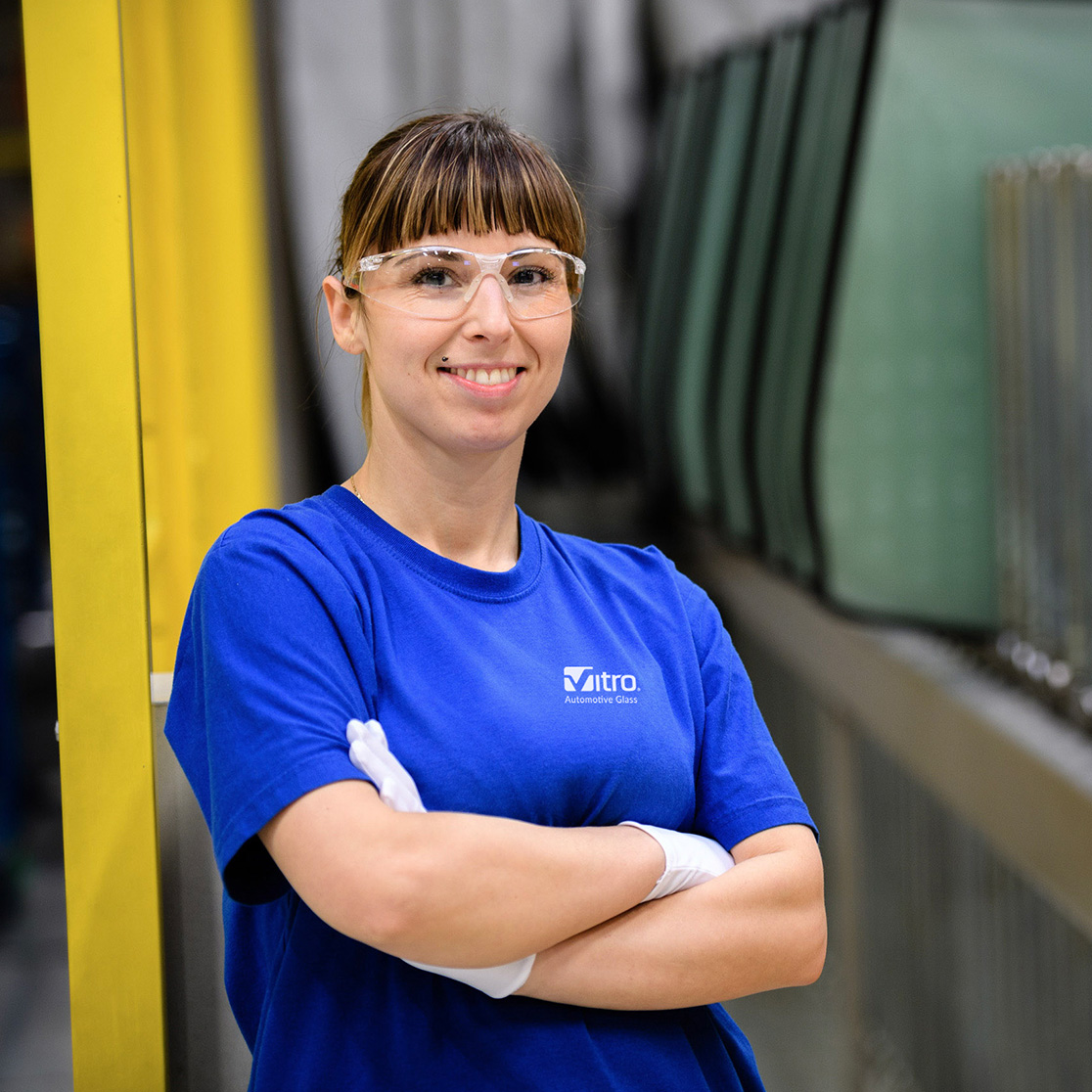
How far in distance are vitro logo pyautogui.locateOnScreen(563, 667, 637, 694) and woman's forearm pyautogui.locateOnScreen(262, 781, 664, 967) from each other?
0.46 feet

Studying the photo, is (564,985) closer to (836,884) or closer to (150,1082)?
(150,1082)

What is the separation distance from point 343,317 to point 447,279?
0.13m

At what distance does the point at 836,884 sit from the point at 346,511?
2827mm

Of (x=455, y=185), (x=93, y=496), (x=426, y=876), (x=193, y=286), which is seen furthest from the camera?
(x=193, y=286)

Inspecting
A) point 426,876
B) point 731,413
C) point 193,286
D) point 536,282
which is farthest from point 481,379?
point 731,413

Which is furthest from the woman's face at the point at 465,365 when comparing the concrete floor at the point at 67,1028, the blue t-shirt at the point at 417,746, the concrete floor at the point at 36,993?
the concrete floor at the point at 67,1028

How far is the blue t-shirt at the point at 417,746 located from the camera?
0.92 metres

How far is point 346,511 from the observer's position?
41.3 inches

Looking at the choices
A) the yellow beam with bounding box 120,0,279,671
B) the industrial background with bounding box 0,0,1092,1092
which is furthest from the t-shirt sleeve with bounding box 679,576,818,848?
the yellow beam with bounding box 120,0,279,671

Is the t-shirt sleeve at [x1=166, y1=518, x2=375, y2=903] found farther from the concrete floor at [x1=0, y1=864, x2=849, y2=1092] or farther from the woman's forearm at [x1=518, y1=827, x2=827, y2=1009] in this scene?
the concrete floor at [x1=0, y1=864, x2=849, y2=1092]

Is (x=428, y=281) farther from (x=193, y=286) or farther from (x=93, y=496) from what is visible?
(x=193, y=286)

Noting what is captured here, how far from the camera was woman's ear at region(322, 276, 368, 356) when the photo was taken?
1092 millimetres

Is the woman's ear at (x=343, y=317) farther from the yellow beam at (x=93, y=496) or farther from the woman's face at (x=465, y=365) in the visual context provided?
the yellow beam at (x=93, y=496)

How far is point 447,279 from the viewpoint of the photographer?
102 cm
